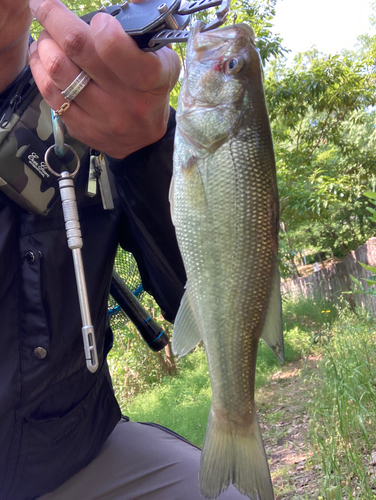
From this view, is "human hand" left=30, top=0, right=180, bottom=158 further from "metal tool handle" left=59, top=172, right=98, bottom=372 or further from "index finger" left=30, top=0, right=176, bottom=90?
"metal tool handle" left=59, top=172, right=98, bottom=372

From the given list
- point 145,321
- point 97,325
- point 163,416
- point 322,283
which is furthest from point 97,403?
point 322,283

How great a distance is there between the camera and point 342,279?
1212cm

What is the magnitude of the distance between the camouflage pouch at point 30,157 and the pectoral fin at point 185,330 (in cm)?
60

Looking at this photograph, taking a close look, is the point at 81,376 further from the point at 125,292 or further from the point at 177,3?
the point at 177,3

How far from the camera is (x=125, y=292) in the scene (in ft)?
7.00

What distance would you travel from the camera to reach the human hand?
0.99m

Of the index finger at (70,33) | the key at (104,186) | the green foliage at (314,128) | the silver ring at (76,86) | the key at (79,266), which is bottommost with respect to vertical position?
the key at (79,266)

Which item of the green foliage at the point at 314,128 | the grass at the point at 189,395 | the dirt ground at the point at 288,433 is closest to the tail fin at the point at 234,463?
the dirt ground at the point at 288,433

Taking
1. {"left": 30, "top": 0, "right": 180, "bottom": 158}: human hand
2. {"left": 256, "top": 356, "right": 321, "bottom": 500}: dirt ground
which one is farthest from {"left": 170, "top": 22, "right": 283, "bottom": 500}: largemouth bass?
{"left": 256, "top": 356, "right": 321, "bottom": 500}: dirt ground

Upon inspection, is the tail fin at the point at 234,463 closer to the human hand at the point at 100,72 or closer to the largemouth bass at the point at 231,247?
the largemouth bass at the point at 231,247

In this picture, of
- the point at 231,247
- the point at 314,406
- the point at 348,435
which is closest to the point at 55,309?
the point at 231,247

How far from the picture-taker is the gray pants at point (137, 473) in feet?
5.11

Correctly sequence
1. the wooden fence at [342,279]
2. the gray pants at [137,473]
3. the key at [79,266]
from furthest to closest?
the wooden fence at [342,279], the gray pants at [137,473], the key at [79,266]

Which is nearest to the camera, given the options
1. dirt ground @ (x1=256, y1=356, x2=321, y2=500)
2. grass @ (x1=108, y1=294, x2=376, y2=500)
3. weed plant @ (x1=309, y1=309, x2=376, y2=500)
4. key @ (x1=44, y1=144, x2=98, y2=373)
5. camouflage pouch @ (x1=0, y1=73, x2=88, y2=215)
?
key @ (x1=44, y1=144, x2=98, y2=373)
